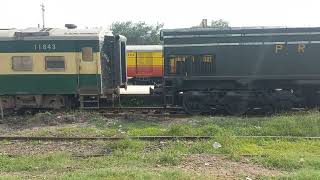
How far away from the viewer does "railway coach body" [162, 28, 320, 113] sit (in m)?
17.8

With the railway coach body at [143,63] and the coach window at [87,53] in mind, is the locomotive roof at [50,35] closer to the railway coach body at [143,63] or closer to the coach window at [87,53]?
the coach window at [87,53]

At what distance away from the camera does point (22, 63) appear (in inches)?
731

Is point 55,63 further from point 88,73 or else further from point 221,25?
point 221,25

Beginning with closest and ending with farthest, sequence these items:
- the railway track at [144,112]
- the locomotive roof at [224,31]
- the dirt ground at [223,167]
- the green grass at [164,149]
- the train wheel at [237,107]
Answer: the dirt ground at [223,167], the green grass at [164,149], the train wheel at [237,107], the locomotive roof at [224,31], the railway track at [144,112]

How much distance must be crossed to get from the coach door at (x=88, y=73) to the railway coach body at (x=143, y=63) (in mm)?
13562

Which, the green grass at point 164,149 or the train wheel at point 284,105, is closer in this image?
the green grass at point 164,149

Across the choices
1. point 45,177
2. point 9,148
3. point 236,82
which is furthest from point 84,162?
point 236,82

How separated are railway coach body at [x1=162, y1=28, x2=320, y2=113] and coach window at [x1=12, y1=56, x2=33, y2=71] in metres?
4.85

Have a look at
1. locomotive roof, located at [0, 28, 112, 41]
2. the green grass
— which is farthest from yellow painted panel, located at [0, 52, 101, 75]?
the green grass

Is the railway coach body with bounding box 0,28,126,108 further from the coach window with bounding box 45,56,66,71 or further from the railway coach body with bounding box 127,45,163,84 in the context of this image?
the railway coach body with bounding box 127,45,163,84

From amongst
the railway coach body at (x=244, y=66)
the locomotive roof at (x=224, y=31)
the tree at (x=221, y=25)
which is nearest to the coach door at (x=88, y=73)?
the railway coach body at (x=244, y=66)

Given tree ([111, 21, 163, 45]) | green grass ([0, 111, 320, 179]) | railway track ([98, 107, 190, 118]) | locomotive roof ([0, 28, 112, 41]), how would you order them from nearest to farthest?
green grass ([0, 111, 320, 179]), railway track ([98, 107, 190, 118]), locomotive roof ([0, 28, 112, 41]), tree ([111, 21, 163, 45])

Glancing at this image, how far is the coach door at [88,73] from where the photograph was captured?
60.5 ft

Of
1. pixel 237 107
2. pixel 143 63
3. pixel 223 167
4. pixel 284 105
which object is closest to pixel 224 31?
pixel 237 107
